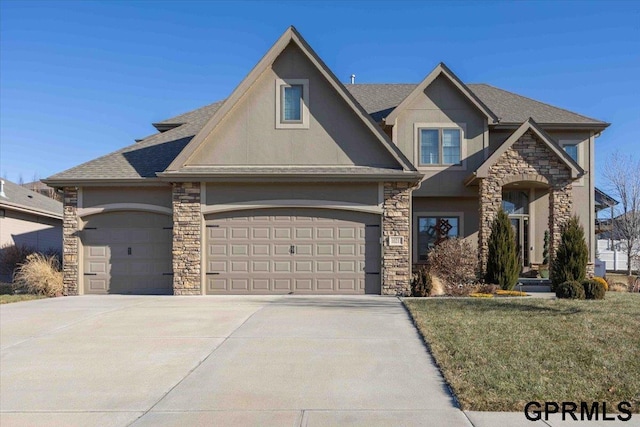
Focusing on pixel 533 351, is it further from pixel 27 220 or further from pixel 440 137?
pixel 27 220

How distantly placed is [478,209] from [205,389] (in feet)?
47.4

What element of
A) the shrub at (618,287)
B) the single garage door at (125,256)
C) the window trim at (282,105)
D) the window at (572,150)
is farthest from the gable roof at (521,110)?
Answer: the single garage door at (125,256)

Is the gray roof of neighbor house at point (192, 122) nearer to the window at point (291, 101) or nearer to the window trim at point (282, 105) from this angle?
the window trim at point (282, 105)

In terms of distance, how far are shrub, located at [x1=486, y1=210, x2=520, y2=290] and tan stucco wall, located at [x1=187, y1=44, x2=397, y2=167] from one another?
434 centimetres

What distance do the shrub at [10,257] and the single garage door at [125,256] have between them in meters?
8.03

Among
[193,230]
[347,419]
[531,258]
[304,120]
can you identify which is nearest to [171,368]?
[347,419]

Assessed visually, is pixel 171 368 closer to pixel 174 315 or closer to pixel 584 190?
pixel 174 315

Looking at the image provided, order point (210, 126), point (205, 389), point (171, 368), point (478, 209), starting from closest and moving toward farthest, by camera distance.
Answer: point (205, 389) < point (171, 368) < point (210, 126) < point (478, 209)

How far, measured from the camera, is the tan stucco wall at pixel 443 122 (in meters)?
18.7

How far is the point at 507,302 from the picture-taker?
12.9 m

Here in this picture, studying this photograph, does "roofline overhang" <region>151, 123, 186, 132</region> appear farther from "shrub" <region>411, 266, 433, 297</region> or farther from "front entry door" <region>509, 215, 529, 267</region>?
"front entry door" <region>509, 215, 529, 267</region>

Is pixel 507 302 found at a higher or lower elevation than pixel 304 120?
lower

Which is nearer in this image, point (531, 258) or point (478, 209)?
point (478, 209)

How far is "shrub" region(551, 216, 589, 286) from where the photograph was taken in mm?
15203
